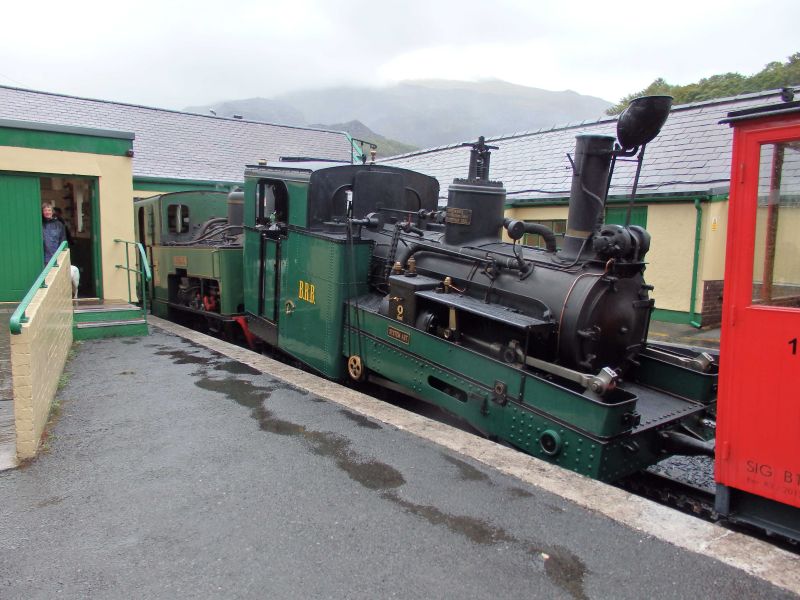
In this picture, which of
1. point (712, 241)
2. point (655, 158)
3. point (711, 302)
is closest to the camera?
point (712, 241)

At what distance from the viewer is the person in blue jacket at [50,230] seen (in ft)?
29.3

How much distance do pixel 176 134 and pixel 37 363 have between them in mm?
17765

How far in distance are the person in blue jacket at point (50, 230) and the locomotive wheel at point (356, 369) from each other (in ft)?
17.8

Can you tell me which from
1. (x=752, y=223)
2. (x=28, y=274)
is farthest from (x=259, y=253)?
(x=752, y=223)

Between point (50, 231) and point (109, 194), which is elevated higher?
point (109, 194)

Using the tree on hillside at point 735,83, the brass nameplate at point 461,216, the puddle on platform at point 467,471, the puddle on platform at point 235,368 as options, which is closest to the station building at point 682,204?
the brass nameplate at point 461,216

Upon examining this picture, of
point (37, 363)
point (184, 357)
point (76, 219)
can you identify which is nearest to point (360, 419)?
point (37, 363)

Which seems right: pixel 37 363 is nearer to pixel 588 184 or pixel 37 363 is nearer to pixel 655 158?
pixel 588 184

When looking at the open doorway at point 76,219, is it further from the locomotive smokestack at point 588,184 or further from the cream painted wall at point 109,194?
the locomotive smokestack at point 588,184

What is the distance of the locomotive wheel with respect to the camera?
20.4 feet

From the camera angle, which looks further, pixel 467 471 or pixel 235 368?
pixel 235 368

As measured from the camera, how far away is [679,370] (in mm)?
4961

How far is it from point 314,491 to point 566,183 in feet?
34.7

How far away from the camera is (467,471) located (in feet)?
13.2
